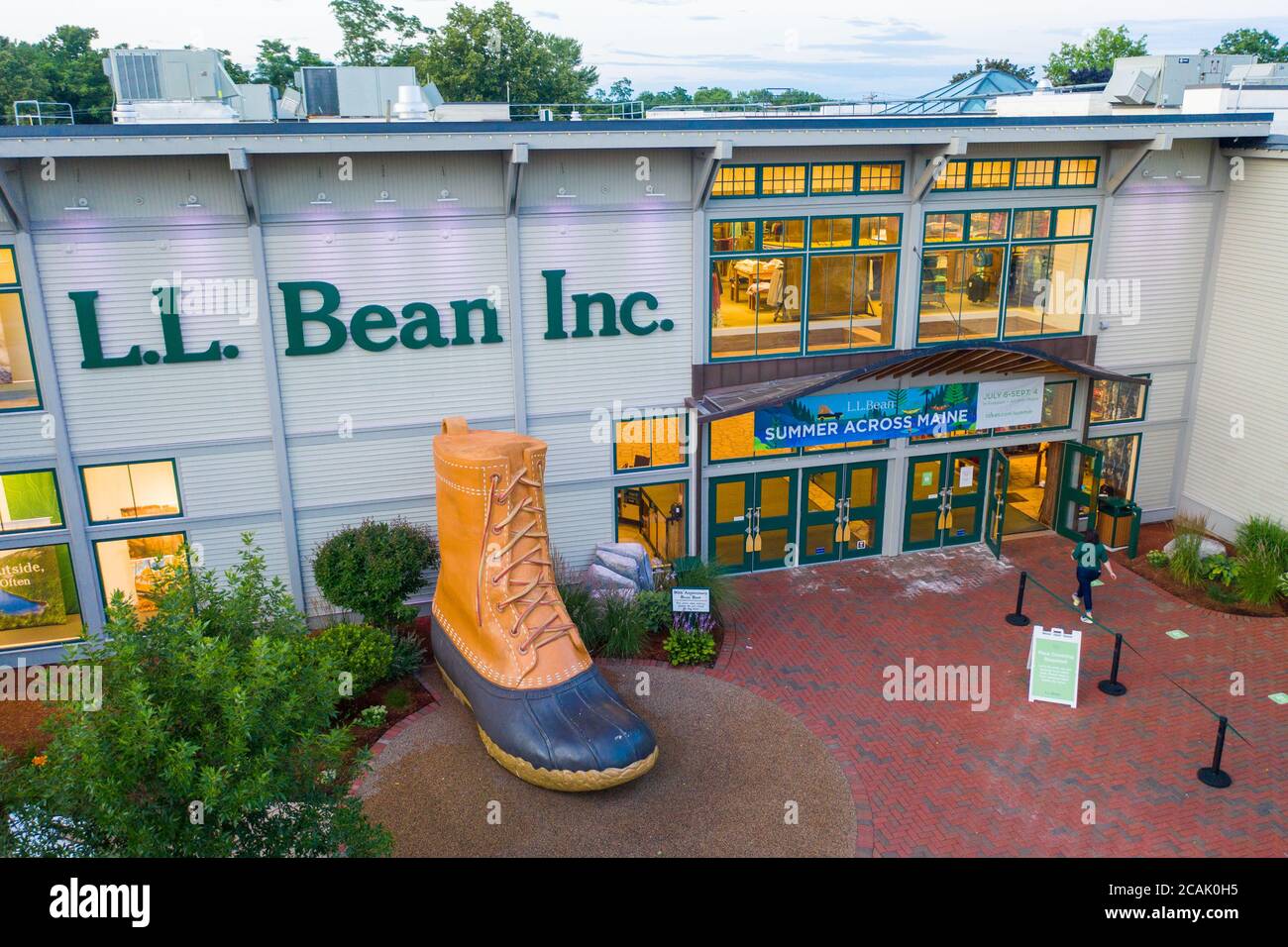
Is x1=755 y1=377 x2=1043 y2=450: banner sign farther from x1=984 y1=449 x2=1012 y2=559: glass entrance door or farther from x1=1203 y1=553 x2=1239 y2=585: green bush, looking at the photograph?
x1=1203 y1=553 x2=1239 y2=585: green bush

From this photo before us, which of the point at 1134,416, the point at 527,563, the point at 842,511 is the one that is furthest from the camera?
the point at 1134,416

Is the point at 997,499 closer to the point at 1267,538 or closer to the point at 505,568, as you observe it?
the point at 1267,538

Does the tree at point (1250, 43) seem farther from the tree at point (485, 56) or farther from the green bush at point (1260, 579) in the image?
the green bush at point (1260, 579)

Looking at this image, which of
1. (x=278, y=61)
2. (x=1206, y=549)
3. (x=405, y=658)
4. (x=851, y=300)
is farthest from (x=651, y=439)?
(x=278, y=61)

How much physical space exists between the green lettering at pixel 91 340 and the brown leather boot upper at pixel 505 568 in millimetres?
4874

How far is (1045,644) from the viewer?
13.3 meters

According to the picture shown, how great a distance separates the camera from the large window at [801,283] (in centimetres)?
1609

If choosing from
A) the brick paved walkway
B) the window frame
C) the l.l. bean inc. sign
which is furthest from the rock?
the window frame

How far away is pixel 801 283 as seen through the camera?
1645 centimetres

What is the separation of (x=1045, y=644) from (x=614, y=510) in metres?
7.00

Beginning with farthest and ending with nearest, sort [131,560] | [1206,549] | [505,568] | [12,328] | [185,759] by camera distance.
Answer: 1. [1206,549]
2. [131,560]
3. [12,328]
4. [505,568]
5. [185,759]

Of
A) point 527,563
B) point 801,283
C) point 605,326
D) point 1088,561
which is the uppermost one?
point 801,283

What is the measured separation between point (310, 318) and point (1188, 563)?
1476 cm

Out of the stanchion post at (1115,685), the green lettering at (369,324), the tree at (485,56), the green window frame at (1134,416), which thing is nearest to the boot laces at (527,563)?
the green lettering at (369,324)
